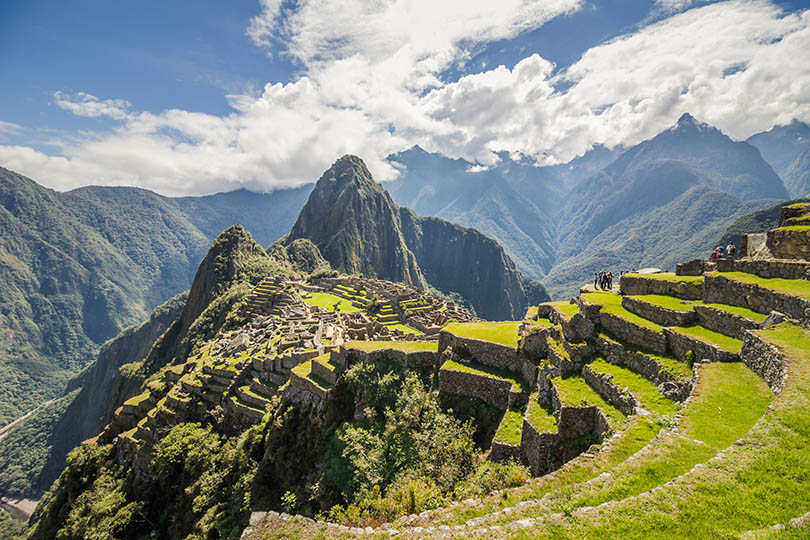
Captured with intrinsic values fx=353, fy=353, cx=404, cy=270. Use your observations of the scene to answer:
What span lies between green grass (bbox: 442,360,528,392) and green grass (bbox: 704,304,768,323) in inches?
314

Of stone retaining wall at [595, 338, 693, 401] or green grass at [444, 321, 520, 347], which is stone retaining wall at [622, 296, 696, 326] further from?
green grass at [444, 321, 520, 347]

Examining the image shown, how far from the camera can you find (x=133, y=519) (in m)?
30.8

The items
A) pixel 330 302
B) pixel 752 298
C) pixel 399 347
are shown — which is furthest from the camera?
pixel 330 302

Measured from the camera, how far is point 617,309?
15586 mm

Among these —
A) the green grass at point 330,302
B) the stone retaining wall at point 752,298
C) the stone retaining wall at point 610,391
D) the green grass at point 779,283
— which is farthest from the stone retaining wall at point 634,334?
the green grass at point 330,302

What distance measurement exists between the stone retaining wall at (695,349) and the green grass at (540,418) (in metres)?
4.71

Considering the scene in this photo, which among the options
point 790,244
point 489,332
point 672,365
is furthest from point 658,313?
point 489,332

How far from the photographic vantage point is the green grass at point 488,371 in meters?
16.7

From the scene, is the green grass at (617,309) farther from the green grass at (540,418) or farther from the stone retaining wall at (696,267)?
the green grass at (540,418)

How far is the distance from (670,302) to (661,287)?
7.38 feet

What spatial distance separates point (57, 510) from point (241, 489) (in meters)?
35.9

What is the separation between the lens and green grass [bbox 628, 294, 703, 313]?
13.6 m

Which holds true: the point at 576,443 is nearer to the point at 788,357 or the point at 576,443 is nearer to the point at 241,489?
the point at 788,357

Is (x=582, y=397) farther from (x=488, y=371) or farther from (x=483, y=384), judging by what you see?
(x=488, y=371)
